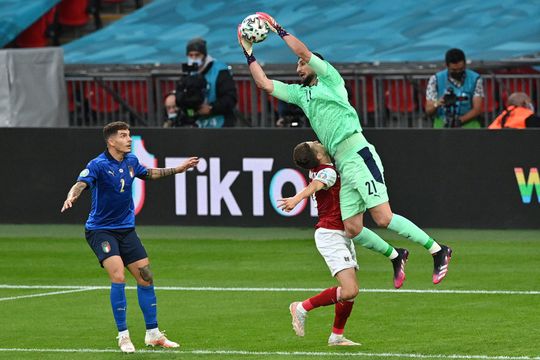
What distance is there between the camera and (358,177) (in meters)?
13.0

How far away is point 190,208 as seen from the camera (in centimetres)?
2102

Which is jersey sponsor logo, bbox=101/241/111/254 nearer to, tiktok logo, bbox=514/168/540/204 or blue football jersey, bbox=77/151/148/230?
blue football jersey, bbox=77/151/148/230

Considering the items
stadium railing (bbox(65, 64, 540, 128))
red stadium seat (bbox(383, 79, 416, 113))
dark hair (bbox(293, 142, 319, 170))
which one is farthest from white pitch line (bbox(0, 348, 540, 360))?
red stadium seat (bbox(383, 79, 416, 113))

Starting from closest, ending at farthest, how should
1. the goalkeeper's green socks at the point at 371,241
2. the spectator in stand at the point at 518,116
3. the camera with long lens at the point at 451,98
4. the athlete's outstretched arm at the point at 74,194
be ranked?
the athlete's outstretched arm at the point at 74,194 → the goalkeeper's green socks at the point at 371,241 → the spectator in stand at the point at 518,116 → the camera with long lens at the point at 451,98

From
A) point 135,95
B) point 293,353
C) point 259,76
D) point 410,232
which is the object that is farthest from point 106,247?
point 135,95

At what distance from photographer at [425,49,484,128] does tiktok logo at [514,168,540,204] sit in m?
1.69

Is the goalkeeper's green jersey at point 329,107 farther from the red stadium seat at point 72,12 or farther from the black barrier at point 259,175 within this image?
the red stadium seat at point 72,12

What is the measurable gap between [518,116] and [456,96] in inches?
37.3

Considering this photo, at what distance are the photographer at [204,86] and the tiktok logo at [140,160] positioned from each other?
82 centimetres

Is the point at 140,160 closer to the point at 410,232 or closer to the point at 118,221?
the point at 118,221

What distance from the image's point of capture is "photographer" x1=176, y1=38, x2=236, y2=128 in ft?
69.2

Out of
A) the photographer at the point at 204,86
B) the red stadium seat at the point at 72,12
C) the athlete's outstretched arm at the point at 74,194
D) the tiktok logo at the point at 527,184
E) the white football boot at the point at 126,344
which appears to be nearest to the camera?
the athlete's outstretched arm at the point at 74,194

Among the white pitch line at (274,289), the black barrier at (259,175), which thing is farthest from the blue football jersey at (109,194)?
the black barrier at (259,175)

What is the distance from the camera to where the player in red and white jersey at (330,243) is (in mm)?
12625
